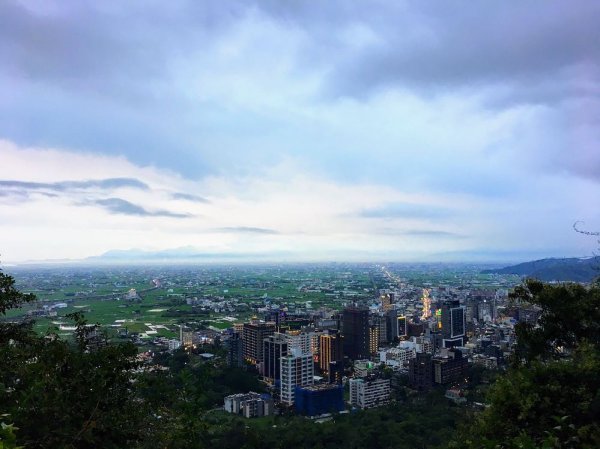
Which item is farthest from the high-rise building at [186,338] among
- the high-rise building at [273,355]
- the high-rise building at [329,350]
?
the high-rise building at [329,350]

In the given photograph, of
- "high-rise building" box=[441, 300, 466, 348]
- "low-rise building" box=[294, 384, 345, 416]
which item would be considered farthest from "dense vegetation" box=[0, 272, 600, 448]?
"high-rise building" box=[441, 300, 466, 348]

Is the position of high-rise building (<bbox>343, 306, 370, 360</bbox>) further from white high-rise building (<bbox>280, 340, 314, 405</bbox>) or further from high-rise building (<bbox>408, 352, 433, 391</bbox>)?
white high-rise building (<bbox>280, 340, 314, 405</bbox>)

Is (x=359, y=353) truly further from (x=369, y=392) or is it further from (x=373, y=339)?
(x=369, y=392)

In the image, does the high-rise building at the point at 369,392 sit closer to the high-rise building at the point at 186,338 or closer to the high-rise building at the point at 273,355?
the high-rise building at the point at 273,355

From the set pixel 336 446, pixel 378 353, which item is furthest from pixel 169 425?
pixel 378 353

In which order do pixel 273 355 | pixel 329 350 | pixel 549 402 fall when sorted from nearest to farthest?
pixel 549 402, pixel 273 355, pixel 329 350

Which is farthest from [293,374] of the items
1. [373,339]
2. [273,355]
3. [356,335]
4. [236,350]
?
[373,339]
